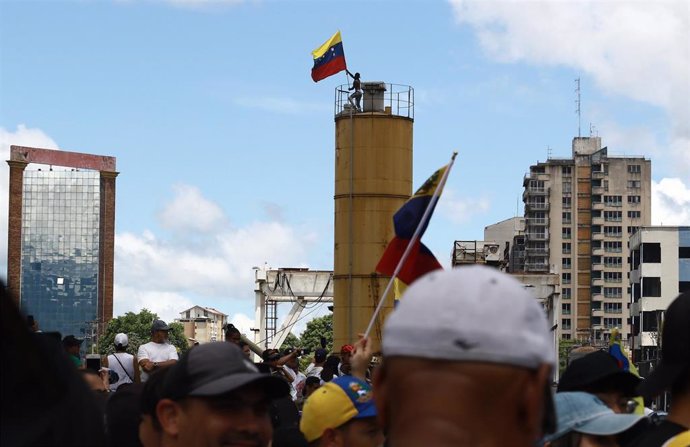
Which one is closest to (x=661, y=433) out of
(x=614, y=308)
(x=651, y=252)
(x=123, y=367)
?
(x=123, y=367)

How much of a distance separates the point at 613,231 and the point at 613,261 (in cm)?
385

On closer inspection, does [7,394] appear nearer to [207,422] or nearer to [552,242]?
[207,422]

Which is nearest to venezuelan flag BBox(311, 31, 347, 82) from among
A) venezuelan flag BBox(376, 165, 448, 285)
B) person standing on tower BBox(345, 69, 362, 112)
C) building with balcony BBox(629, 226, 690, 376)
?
person standing on tower BBox(345, 69, 362, 112)

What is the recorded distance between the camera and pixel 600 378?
20.5 ft

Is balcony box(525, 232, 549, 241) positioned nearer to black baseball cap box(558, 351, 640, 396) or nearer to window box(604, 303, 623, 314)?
window box(604, 303, 623, 314)

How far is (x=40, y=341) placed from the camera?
2.84m

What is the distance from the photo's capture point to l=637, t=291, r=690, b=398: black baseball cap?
451 centimetres

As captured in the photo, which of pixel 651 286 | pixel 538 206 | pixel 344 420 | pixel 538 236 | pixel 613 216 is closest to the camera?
pixel 344 420

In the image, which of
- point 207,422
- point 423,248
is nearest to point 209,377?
point 207,422

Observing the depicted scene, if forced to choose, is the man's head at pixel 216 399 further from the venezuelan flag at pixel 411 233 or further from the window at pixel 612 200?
the window at pixel 612 200

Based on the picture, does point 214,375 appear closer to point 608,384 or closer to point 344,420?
point 344,420

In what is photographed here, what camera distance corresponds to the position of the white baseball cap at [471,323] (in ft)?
7.73

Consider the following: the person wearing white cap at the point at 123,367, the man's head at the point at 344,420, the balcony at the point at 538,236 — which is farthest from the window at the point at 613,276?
the man's head at the point at 344,420

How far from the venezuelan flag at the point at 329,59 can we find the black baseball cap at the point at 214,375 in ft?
123
